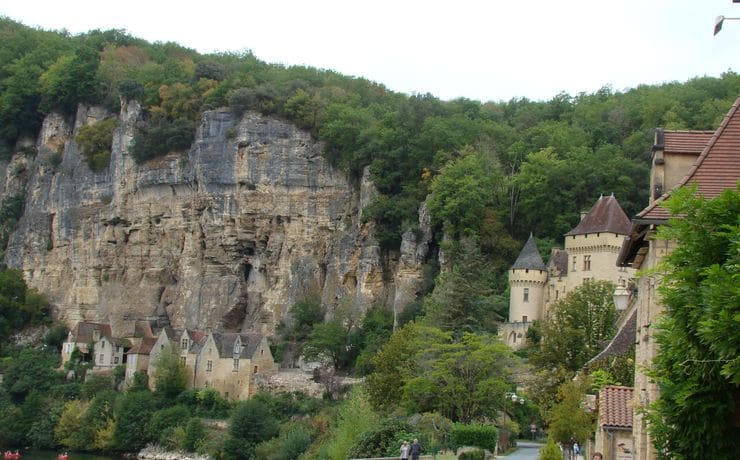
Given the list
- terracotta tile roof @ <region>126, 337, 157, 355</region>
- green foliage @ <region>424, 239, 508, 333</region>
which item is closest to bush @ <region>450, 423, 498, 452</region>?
green foliage @ <region>424, 239, 508, 333</region>

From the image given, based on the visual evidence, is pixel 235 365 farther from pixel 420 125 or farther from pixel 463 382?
pixel 463 382

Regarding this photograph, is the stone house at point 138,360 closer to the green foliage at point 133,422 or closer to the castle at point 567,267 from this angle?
the green foliage at point 133,422

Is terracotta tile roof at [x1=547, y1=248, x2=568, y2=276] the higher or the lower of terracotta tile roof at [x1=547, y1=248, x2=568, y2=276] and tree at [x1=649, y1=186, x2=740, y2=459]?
the higher

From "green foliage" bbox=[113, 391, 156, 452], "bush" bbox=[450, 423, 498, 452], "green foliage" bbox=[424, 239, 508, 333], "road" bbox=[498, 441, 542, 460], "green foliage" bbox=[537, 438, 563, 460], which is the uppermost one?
"green foliage" bbox=[424, 239, 508, 333]

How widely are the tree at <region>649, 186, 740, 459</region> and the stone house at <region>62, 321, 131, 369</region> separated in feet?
229

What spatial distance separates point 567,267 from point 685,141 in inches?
1648

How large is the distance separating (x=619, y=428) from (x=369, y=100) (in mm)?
68454

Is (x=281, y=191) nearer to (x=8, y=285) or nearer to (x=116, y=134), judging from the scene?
(x=116, y=134)

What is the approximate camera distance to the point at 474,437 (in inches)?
1567

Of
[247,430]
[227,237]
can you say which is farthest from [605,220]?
[227,237]

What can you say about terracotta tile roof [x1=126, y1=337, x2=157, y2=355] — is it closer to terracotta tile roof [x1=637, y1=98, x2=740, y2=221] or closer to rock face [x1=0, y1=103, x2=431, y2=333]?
rock face [x1=0, y1=103, x2=431, y2=333]

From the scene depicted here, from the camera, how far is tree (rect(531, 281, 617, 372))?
41.2 m

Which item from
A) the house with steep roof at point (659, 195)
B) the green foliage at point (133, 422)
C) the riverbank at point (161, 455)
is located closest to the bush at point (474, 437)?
the house with steep roof at point (659, 195)

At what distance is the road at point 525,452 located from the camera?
38.2 m
